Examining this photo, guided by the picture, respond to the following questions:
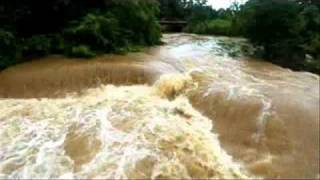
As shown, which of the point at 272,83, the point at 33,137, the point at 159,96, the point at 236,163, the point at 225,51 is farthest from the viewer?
the point at 225,51

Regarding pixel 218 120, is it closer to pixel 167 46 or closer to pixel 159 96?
pixel 159 96

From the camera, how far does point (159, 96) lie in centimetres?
903

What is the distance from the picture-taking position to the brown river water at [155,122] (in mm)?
6840

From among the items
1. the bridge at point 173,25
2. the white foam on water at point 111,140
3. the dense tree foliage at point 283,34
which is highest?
the dense tree foliage at point 283,34

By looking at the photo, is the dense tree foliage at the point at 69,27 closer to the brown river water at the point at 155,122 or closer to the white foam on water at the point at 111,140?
the brown river water at the point at 155,122

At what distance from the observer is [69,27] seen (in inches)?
501

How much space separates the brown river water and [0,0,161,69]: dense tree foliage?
3.75 feet

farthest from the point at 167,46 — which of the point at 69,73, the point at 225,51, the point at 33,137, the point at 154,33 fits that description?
the point at 33,137

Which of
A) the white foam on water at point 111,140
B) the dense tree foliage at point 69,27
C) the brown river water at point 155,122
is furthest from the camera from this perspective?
the dense tree foliage at point 69,27

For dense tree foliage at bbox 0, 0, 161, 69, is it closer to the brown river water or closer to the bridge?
the brown river water

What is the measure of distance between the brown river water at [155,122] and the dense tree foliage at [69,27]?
114 cm

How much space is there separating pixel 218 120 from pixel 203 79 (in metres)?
1.72

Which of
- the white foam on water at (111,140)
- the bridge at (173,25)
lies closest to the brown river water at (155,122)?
the white foam on water at (111,140)

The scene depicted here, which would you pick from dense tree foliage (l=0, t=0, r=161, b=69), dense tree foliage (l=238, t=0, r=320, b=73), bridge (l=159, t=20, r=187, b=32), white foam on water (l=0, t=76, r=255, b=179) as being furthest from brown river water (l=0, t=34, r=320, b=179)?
bridge (l=159, t=20, r=187, b=32)
